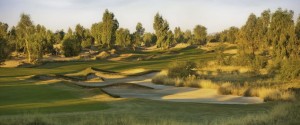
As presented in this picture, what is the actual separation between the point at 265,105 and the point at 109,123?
42.7 ft

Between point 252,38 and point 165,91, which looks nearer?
point 165,91

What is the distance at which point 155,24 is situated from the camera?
136375 millimetres

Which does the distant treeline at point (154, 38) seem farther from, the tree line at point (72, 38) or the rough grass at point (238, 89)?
the rough grass at point (238, 89)

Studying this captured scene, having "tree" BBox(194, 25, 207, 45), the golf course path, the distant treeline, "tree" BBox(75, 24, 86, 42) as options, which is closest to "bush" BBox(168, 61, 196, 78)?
the golf course path

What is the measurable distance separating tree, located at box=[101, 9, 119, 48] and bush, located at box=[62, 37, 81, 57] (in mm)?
18274

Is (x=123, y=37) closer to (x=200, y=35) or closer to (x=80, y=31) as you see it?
(x=80, y=31)

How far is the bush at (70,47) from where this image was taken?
102 m

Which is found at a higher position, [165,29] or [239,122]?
[165,29]

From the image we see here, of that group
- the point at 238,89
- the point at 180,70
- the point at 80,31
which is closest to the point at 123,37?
the point at 80,31

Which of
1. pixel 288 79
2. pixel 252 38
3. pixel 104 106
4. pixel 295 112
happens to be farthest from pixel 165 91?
pixel 252 38

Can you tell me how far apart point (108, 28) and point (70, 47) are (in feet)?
74.9

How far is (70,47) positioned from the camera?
10325 cm

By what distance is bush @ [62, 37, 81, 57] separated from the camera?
102 m

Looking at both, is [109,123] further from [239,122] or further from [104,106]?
[104,106]
